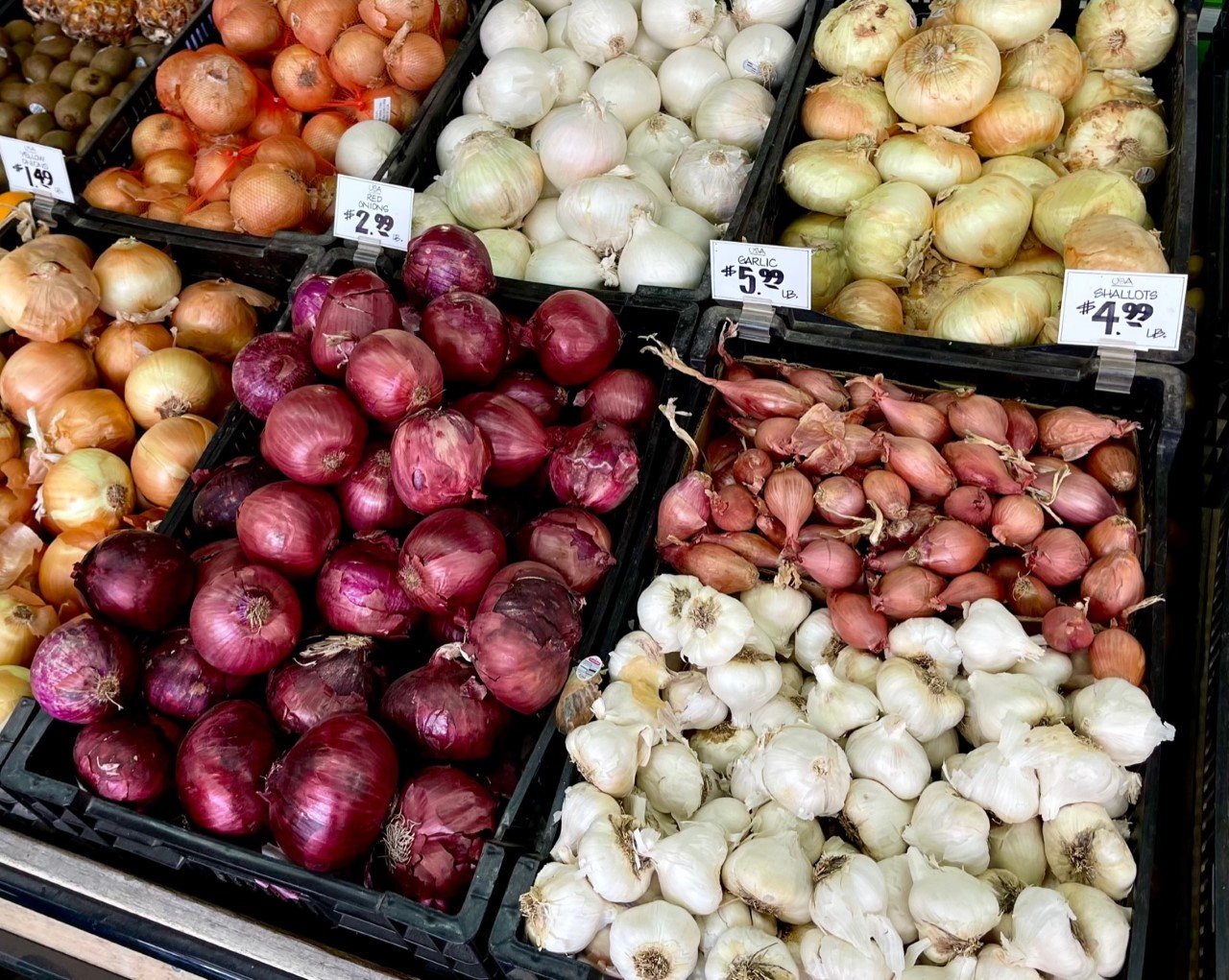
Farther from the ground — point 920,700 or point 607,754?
point 920,700

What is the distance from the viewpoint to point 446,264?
168cm

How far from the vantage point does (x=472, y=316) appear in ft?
5.12

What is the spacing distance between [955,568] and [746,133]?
1.33m

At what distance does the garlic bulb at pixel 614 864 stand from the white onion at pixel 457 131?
5.74 feet

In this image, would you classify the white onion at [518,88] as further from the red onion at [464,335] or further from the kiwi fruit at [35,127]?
the kiwi fruit at [35,127]

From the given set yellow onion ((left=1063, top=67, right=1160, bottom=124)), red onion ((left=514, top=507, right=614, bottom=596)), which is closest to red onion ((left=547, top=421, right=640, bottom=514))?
red onion ((left=514, top=507, right=614, bottom=596))

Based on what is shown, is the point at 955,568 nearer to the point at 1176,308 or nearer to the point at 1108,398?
the point at 1108,398

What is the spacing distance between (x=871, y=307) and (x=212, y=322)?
1498 millimetres

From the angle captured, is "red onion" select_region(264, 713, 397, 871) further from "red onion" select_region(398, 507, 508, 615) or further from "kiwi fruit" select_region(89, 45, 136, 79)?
"kiwi fruit" select_region(89, 45, 136, 79)

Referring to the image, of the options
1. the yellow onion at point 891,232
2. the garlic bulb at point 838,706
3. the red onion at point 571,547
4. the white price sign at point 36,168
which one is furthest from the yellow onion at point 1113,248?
the white price sign at point 36,168

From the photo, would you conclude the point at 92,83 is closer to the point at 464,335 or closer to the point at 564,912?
the point at 464,335

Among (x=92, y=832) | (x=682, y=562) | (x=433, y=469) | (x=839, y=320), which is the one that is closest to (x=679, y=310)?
(x=839, y=320)

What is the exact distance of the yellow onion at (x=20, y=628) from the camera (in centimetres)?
164

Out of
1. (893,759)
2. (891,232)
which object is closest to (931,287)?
(891,232)
